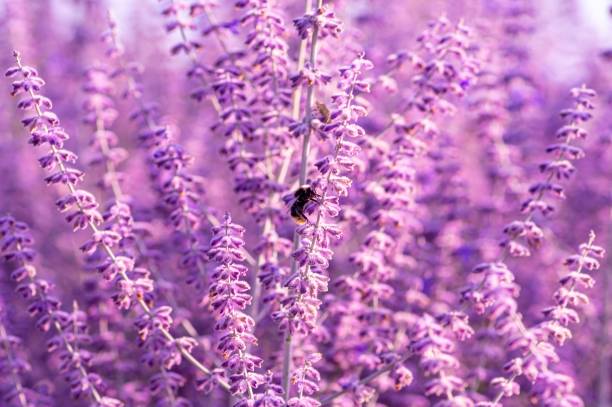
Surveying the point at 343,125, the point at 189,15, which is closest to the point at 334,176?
the point at 343,125

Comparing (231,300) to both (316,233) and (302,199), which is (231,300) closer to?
(316,233)

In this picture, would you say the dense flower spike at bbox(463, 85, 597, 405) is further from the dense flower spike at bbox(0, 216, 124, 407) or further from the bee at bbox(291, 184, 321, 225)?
the dense flower spike at bbox(0, 216, 124, 407)

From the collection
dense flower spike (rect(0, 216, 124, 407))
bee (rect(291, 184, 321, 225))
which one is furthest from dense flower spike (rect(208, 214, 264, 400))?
dense flower spike (rect(0, 216, 124, 407))

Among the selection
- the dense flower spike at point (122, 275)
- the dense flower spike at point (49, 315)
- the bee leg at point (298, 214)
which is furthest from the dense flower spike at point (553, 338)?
the dense flower spike at point (49, 315)

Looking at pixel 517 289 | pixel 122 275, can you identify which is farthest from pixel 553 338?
pixel 122 275

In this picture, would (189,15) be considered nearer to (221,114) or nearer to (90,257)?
(221,114)
